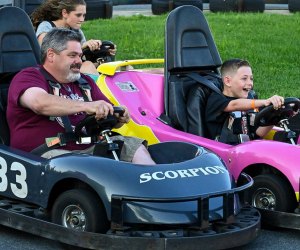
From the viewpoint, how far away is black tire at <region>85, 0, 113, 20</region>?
66.9 ft

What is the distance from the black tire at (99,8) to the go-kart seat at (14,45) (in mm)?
14112

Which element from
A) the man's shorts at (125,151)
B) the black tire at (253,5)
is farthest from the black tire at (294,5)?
the man's shorts at (125,151)

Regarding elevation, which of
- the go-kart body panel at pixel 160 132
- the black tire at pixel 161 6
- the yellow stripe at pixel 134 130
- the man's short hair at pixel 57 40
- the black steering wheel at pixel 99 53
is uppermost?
the man's short hair at pixel 57 40

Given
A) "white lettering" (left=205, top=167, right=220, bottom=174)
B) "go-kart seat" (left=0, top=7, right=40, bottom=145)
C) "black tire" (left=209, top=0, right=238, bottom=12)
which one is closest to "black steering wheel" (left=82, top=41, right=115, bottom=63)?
"go-kart seat" (left=0, top=7, right=40, bottom=145)

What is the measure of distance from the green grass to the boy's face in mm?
4361

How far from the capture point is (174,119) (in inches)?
264

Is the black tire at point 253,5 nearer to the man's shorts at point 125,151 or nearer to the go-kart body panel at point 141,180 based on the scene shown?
the man's shorts at point 125,151

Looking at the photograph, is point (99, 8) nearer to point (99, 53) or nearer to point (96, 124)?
point (99, 53)

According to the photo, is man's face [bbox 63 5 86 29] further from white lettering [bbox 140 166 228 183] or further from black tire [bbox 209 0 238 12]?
black tire [bbox 209 0 238 12]

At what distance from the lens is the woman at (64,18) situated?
306 inches

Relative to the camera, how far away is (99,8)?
67.2 ft

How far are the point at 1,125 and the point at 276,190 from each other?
64.7 inches

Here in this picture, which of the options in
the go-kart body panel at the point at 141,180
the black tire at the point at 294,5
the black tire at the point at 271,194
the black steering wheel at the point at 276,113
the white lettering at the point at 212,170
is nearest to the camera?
the go-kart body panel at the point at 141,180

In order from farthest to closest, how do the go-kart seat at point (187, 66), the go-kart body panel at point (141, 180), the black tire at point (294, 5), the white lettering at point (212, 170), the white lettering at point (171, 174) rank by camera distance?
the black tire at point (294, 5) → the go-kart seat at point (187, 66) → the white lettering at point (212, 170) → the white lettering at point (171, 174) → the go-kart body panel at point (141, 180)
